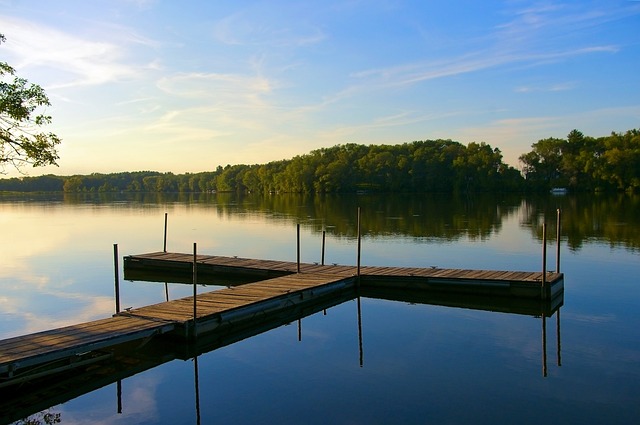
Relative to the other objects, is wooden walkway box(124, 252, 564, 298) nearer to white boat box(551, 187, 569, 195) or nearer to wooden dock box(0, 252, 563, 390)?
wooden dock box(0, 252, 563, 390)

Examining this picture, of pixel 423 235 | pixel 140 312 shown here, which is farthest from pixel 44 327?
pixel 423 235

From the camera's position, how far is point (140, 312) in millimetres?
14656

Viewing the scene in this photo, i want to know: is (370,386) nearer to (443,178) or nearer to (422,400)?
(422,400)

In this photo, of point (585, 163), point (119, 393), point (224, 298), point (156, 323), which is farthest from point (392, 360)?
point (585, 163)

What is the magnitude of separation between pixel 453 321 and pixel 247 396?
7.57m

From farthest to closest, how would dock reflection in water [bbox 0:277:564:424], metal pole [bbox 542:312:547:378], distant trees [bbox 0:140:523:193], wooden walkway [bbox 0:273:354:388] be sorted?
distant trees [bbox 0:140:523:193]
metal pole [bbox 542:312:547:378]
wooden walkway [bbox 0:273:354:388]
dock reflection in water [bbox 0:277:564:424]

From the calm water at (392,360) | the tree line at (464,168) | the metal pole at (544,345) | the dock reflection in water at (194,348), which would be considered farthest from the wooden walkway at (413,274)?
the tree line at (464,168)

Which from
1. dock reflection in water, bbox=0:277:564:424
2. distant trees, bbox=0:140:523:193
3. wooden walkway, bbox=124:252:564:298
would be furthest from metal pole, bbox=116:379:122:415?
distant trees, bbox=0:140:523:193

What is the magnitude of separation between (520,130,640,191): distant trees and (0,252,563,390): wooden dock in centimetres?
9492

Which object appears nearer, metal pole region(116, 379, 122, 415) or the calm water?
the calm water

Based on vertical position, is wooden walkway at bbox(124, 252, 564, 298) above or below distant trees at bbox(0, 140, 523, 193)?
below

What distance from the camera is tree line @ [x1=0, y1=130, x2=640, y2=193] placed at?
10606 cm

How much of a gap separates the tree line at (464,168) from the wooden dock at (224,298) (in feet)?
310

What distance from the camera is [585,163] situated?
10762 cm
